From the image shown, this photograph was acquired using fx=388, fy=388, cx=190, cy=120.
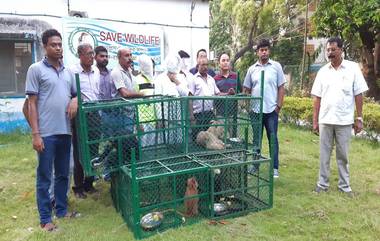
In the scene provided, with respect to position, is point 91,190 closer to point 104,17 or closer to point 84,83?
point 84,83

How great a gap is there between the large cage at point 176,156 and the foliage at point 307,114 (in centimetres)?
380

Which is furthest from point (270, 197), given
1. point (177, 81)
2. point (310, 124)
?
point (310, 124)

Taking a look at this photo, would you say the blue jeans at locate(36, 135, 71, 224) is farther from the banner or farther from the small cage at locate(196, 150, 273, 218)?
the banner

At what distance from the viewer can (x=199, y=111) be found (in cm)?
457

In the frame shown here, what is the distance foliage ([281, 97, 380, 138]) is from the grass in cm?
158

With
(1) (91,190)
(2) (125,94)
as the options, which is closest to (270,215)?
(2) (125,94)

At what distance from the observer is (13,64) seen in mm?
8312

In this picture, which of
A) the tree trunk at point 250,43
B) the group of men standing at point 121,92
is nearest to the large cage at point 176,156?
the group of men standing at point 121,92

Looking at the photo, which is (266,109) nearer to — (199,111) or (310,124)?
(199,111)

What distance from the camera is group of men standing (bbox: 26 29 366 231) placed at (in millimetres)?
3658

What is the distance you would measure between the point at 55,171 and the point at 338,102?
3211 millimetres

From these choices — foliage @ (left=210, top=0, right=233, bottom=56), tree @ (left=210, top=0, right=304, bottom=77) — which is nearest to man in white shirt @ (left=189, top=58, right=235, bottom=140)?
tree @ (left=210, top=0, right=304, bottom=77)

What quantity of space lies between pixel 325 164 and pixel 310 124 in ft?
14.2

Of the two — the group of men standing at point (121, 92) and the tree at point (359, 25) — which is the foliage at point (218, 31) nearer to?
the tree at point (359, 25)
